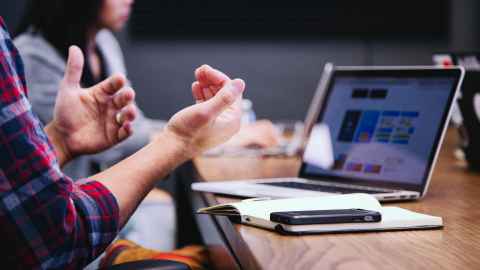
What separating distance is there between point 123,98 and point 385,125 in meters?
0.52

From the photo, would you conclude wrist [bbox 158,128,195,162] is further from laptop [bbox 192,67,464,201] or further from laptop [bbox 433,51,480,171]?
laptop [bbox 433,51,480,171]

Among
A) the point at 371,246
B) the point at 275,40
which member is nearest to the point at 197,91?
→ the point at 371,246

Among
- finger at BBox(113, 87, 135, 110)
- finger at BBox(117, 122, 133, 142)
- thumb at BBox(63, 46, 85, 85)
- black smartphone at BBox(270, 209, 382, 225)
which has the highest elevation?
thumb at BBox(63, 46, 85, 85)

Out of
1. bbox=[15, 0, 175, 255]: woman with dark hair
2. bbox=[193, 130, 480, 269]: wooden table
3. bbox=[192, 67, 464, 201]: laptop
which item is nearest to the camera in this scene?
bbox=[193, 130, 480, 269]: wooden table

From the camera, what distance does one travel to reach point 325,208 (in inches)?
39.3

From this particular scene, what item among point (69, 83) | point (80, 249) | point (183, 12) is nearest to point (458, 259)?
point (80, 249)

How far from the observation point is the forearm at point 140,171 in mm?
1038

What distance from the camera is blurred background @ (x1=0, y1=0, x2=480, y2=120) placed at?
371cm

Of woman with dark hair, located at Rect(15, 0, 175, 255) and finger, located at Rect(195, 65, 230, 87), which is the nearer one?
finger, located at Rect(195, 65, 230, 87)

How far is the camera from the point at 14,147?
870mm

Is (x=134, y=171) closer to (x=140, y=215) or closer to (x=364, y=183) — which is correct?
(x=364, y=183)

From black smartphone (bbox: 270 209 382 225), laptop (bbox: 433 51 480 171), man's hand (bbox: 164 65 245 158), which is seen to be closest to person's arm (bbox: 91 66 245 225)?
man's hand (bbox: 164 65 245 158)

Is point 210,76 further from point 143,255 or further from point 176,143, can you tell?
point 143,255

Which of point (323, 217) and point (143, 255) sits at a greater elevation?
point (323, 217)
